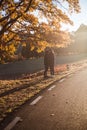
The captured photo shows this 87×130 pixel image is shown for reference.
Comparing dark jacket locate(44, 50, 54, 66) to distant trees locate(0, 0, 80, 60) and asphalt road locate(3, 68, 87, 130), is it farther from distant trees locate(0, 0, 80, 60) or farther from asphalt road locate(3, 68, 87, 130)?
asphalt road locate(3, 68, 87, 130)

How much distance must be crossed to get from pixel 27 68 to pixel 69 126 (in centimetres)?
3417

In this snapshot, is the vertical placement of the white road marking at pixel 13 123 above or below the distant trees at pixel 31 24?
below

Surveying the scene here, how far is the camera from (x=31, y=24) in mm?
20719

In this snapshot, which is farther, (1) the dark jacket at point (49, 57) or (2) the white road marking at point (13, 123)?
(1) the dark jacket at point (49, 57)

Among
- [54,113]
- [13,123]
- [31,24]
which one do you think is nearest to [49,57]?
[31,24]

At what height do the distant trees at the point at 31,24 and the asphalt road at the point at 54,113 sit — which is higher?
the distant trees at the point at 31,24

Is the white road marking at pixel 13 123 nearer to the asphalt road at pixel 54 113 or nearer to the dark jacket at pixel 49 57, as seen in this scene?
the asphalt road at pixel 54 113

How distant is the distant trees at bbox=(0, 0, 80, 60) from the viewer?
1955 centimetres

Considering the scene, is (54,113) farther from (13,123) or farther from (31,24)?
(31,24)

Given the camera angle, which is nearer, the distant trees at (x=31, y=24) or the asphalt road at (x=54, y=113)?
the asphalt road at (x=54, y=113)

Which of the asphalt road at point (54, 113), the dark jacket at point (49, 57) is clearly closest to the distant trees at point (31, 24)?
the dark jacket at point (49, 57)

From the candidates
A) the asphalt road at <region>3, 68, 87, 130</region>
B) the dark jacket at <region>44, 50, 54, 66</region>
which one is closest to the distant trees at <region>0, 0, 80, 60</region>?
the dark jacket at <region>44, 50, 54, 66</region>

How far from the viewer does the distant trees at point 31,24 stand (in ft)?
64.1

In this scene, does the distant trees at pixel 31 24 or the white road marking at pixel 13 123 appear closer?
the white road marking at pixel 13 123
